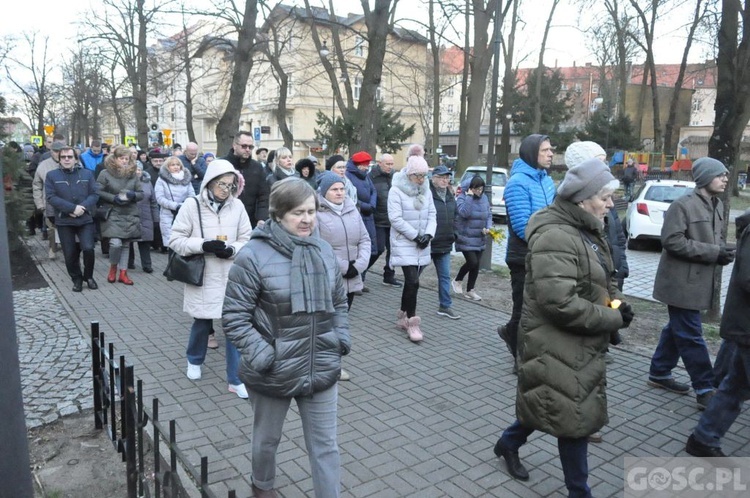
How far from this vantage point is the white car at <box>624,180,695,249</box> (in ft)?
45.0

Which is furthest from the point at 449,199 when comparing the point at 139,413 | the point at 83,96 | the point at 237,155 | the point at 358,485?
the point at 83,96

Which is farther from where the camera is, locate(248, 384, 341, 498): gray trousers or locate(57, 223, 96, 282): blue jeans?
locate(57, 223, 96, 282): blue jeans

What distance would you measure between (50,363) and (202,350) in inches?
60.5

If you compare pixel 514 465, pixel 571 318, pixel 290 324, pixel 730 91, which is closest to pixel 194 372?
pixel 290 324

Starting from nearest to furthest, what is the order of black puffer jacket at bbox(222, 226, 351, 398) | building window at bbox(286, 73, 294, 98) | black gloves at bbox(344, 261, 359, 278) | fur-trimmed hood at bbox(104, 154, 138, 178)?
black puffer jacket at bbox(222, 226, 351, 398)
black gloves at bbox(344, 261, 359, 278)
fur-trimmed hood at bbox(104, 154, 138, 178)
building window at bbox(286, 73, 294, 98)

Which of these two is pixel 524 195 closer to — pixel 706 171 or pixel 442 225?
pixel 706 171

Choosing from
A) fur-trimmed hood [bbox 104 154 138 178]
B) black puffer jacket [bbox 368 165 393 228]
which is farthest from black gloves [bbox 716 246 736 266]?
fur-trimmed hood [bbox 104 154 138 178]

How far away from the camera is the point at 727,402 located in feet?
13.0

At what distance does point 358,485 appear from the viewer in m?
3.72

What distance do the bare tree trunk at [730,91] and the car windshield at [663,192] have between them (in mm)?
6618

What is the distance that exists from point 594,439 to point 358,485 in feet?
5.85

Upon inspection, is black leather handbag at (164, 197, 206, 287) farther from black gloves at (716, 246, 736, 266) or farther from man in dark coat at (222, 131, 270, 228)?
black gloves at (716, 246, 736, 266)

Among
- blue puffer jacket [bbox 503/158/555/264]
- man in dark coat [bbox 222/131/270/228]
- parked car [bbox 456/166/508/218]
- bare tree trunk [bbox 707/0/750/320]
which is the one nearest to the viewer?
blue puffer jacket [bbox 503/158/555/264]

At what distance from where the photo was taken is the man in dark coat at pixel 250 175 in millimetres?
6867
